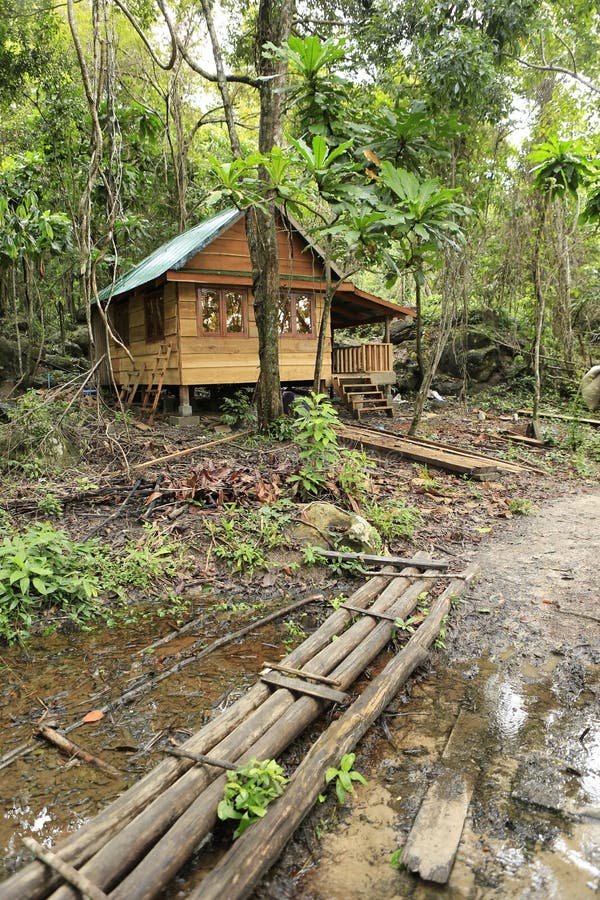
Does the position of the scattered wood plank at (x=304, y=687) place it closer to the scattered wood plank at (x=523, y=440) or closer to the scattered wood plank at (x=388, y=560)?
the scattered wood plank at (x=388, y=560)

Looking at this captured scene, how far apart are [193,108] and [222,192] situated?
806 inches

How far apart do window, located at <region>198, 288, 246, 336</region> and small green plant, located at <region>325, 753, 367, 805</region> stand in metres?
11.0

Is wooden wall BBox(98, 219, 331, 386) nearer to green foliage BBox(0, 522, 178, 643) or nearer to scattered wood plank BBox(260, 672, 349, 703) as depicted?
green foliage BBox(0, 522, 178, 643)

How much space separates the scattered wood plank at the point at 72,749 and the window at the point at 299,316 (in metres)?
11.7

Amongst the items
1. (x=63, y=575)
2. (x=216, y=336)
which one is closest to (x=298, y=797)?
(x=63, y=575)

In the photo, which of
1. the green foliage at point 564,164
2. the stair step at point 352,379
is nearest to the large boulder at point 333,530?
the green foliage at point 564,164

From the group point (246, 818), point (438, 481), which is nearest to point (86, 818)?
point (246, 818)

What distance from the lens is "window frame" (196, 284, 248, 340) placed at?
40.5 feet

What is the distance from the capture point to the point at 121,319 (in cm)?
1599

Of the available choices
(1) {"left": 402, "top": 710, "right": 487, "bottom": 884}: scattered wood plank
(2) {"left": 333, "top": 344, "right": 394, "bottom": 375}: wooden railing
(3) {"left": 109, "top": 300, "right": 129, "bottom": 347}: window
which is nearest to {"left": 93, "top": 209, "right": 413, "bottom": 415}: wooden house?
(3) {"left": 109, "top": 300, "right": 129, "bottom": 347}: window

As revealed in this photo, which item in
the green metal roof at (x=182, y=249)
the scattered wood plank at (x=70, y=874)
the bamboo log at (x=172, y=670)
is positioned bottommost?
the bamboo log at (x=172, y=670)

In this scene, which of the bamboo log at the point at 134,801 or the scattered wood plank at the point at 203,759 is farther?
the scattered wood plank at the point at 203,759

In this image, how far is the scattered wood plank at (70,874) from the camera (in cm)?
177

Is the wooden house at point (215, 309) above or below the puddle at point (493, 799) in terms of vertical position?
above
